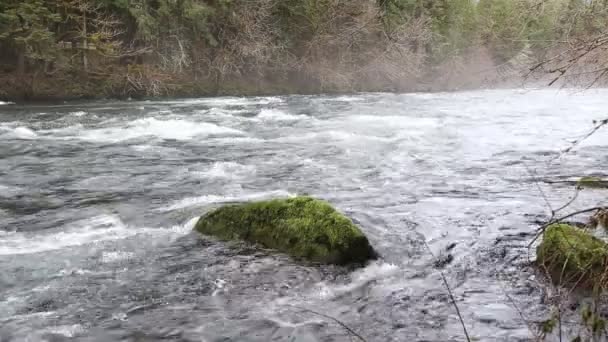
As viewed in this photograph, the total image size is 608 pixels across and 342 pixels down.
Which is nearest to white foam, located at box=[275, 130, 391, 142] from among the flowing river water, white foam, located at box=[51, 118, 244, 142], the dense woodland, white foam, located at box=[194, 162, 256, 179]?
the flowing river water

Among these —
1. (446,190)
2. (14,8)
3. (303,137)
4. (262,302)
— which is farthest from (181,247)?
(14,8)

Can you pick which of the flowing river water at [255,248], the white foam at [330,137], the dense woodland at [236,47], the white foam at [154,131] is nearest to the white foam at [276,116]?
the white foam at [154,131]

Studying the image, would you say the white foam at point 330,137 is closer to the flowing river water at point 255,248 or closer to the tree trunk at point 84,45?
the flowing river water at point 255,248

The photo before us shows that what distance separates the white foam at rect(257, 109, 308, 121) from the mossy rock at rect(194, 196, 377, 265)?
40.0 ft

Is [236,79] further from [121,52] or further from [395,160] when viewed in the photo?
[395,160]

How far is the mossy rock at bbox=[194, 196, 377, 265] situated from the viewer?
5.89 metres

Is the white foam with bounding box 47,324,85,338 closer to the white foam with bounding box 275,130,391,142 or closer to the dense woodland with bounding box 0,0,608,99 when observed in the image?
the white foam with bounding box 275,130,391,142

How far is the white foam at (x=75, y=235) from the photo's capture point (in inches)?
252

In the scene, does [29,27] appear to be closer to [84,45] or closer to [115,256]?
[84,45]

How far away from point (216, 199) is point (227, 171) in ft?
7.50

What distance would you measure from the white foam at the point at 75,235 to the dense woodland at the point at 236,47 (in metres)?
12.5

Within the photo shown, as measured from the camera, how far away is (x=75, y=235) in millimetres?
6793

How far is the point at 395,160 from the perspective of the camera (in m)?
11.6

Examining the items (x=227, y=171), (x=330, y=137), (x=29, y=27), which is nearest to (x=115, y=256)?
(x=227, y=171)
